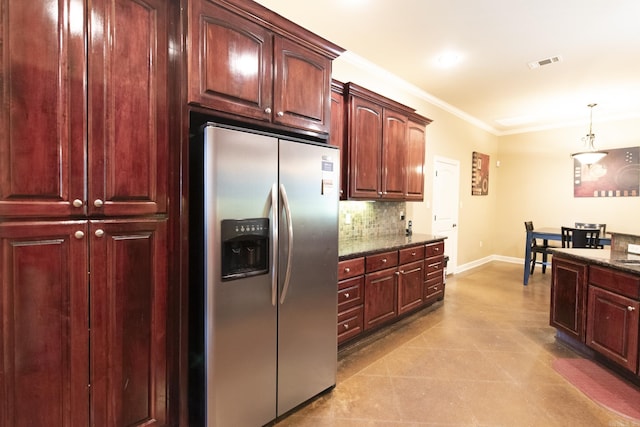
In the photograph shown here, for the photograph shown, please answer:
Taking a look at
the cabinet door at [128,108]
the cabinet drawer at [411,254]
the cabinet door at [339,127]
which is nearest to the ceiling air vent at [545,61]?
the cabinet door at [339,127]

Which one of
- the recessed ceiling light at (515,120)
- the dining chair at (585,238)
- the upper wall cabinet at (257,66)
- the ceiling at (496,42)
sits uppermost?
the recessed ceiling light at (515,120)

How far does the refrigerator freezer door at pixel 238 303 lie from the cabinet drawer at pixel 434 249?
2428mm

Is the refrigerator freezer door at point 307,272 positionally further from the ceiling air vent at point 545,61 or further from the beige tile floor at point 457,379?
the ceiling air vent at point 545,61

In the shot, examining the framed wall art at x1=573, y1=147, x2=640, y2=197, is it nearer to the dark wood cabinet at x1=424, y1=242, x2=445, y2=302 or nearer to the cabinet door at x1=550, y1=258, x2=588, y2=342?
the cabinet door at x1=550, y1=258, x2=588, y2=342

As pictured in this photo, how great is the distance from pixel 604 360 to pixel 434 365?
4.84 feet

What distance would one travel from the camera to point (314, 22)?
2.74 metres

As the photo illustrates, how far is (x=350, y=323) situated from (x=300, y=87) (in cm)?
199

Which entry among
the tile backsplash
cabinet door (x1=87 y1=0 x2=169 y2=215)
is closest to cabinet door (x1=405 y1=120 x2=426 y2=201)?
the tile backsplash

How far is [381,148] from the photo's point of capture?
3301 millimetres

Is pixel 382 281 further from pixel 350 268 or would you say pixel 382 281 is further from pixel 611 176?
pixel 611 176

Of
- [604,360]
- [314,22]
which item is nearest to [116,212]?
[314,22]

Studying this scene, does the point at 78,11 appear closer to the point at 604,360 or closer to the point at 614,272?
the point at 614,272

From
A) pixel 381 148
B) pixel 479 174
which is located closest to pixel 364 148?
pixel 381 148

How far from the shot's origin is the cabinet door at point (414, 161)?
370 centimetres
